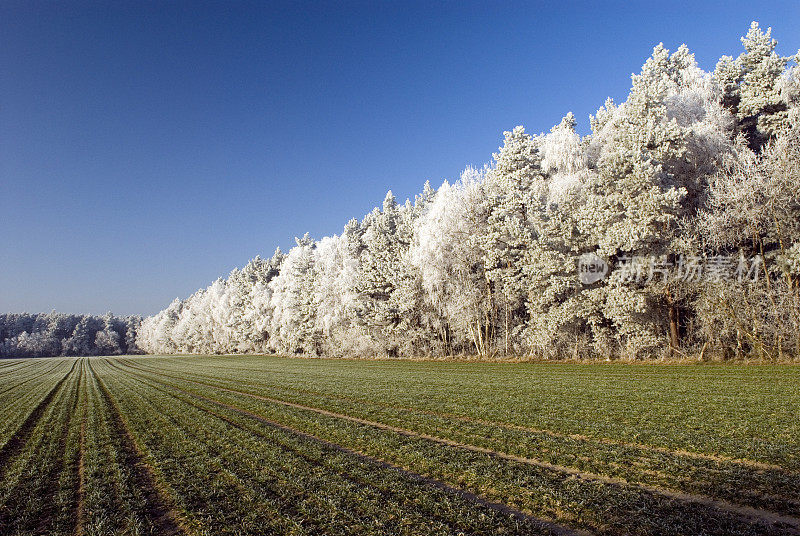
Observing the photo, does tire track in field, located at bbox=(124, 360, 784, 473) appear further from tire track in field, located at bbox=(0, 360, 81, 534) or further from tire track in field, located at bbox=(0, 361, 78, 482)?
tire track in field, located at bbox=(0, 361, 78, 482)

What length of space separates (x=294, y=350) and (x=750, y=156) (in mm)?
65228

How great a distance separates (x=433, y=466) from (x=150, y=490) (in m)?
6.22

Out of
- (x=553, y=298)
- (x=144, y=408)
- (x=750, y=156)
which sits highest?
(x=750, y=156)

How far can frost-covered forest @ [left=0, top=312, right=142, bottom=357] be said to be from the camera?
15125cm

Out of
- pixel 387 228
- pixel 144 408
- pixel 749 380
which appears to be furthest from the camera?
pixel 387 228

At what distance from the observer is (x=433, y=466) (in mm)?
9312

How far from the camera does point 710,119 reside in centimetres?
3231

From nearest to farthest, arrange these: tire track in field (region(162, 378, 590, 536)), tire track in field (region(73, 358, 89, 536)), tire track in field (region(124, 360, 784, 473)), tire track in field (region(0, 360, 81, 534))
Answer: tire track in field (region(162, 378, 590, 536))
tire track in field (region(73, 358, 89, 536))
tire track in field (region(0, 360, 81, 534))
tire track in field (region(124, 360, 784, 473))

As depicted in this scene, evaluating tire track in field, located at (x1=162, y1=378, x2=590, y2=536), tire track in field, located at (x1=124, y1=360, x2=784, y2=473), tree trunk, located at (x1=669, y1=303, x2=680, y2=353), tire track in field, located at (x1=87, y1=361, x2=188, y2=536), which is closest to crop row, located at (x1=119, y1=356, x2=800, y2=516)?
tire track in field, located at (x1=124, y1=360, x2=784, y2=473)

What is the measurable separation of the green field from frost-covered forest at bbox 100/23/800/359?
33.4ft

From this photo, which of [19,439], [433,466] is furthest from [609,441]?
[19,439]

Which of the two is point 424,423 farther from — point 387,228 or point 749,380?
point 387,228

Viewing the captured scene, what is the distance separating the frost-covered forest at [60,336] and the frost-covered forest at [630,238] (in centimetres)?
15400

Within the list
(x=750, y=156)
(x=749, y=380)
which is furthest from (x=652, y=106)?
(x=749, y=380)
